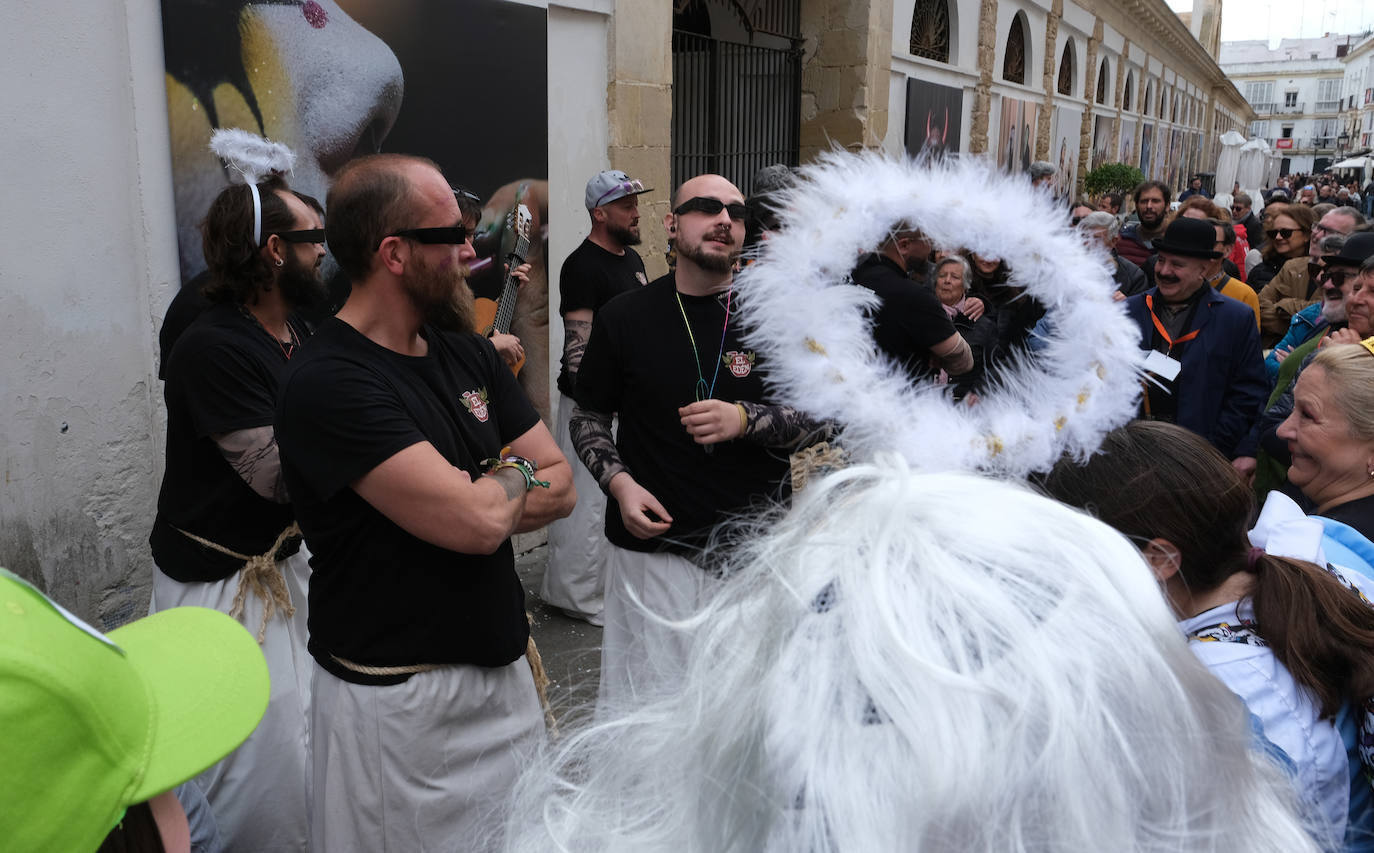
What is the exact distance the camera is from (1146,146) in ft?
87.4

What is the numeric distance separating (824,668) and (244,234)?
7.56ft

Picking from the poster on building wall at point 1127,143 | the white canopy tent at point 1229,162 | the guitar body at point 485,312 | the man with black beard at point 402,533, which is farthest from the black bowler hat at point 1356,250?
the poster on building wall at point 1127,143

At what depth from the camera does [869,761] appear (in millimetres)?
655

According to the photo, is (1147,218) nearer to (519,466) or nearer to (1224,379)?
(1224,379)

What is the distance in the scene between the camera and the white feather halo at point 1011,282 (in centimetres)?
163

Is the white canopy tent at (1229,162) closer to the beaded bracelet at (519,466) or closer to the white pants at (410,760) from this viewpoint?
the beaded bracelet at (519,466)

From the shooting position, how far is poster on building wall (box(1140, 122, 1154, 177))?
25.9 metres

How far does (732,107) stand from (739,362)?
614 cm

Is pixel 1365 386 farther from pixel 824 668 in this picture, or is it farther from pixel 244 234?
pixel 244 234

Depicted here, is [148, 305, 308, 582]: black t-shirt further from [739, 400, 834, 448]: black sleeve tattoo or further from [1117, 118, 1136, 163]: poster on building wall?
[1117, 118, 1136, 163]: poster on building wall

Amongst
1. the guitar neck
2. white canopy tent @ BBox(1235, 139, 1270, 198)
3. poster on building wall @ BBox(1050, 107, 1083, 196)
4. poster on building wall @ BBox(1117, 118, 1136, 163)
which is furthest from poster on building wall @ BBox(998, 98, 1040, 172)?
the guitar neck

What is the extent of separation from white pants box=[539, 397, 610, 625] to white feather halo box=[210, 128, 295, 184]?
1.61 metres

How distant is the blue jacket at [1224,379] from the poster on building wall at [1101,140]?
17.8 meters

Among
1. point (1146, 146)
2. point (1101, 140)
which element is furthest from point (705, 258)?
point (1146, 146)
